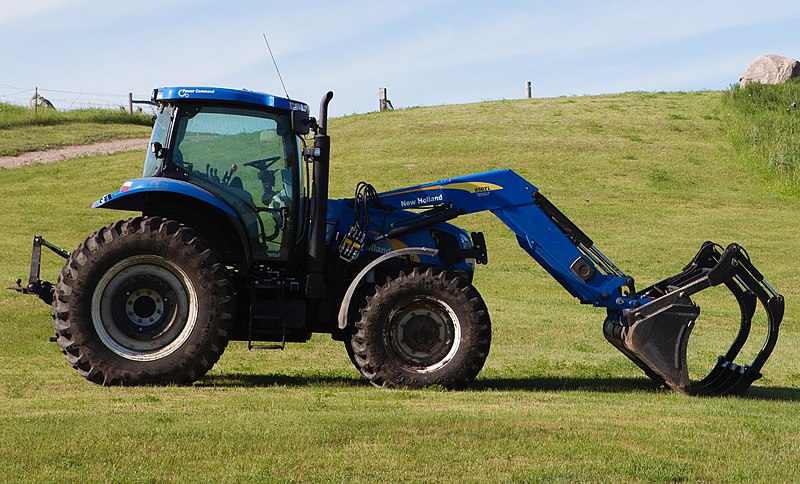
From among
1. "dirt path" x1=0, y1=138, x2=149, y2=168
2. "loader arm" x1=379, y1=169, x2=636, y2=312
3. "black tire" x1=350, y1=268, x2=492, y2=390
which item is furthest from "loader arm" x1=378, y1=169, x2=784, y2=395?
"dirt path" x1=0, y1=138, x2=149, y2=168

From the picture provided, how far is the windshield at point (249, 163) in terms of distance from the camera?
10.4 m

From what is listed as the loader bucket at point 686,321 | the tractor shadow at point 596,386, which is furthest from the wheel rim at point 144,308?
the loader bucket at point 686,321

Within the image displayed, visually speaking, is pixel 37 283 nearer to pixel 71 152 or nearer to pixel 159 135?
pixel 159 135

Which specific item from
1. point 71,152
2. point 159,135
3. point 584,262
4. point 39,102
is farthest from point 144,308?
point 39,102

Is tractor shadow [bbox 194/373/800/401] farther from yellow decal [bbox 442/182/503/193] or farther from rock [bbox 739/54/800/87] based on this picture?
rock [bbox 739/54/800/87]

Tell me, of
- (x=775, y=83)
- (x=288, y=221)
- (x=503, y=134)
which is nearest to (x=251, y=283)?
(x=288, y=221)

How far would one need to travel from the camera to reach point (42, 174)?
36.8 metres

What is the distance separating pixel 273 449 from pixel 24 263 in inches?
701

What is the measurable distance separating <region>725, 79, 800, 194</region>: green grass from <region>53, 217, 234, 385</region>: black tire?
1160 inches

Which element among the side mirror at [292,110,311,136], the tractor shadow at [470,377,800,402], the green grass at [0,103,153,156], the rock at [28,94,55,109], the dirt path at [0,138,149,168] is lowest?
the tractor shadow at [470,377,800,402]

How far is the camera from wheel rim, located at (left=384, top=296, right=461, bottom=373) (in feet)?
34.0

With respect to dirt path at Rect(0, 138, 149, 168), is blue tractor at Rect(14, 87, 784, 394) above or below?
below

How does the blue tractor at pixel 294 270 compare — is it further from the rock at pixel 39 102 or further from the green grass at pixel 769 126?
the rock at pixel 39 102

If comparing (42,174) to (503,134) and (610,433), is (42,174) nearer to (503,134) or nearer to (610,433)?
(503,134)
